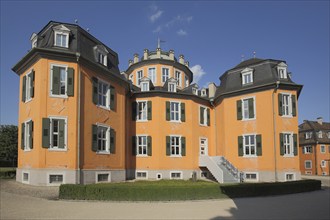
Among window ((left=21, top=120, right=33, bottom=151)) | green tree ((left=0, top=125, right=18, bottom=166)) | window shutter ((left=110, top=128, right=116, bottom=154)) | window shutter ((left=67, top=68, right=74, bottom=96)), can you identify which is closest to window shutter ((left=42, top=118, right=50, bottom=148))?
window ((left=21, top=120, right=33, bottom=151))

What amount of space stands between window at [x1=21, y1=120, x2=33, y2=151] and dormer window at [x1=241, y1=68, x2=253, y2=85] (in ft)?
65.4

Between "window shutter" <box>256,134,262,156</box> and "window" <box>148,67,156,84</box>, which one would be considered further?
"window" <box>148,67,156,84</box>

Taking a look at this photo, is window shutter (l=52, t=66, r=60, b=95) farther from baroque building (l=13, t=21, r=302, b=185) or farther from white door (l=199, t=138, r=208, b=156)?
white door (l=199, t=138, r=208, b=156)

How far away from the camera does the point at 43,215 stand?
10938 millimetres

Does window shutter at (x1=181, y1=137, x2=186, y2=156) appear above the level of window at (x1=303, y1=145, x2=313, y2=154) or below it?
above

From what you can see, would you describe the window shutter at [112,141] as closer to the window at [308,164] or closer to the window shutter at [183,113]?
the window shutter at [183,113]

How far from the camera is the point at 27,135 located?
69.3 ft

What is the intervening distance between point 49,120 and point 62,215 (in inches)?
383

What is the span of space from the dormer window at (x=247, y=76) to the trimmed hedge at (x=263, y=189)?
12.0 meters

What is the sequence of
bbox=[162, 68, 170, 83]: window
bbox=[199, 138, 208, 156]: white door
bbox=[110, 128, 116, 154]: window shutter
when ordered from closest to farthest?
bbox=[110, 128, 116, 154]: window shutter, bbox=[199, 138, 208, 156]: white door, bbox=[162, 68, 170, 83]: window

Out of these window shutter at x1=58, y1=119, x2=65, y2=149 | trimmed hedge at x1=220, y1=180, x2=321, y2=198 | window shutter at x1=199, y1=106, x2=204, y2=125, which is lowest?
trimmed hedge at x1=220, y1=180, x2=321, y2=198

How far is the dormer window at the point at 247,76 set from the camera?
2940 centimetres

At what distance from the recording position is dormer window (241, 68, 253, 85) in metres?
29.4

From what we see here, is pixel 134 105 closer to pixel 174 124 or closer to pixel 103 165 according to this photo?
pixel 174 124
